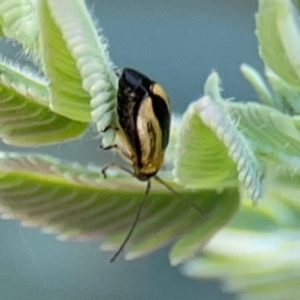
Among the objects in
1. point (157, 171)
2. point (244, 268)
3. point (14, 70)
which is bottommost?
point (244, 268)

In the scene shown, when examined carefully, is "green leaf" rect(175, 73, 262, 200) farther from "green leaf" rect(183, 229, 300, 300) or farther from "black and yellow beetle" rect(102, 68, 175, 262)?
"green leaf" rect(183, 229, 300, 300)

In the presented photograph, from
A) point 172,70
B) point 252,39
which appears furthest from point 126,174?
point 252,39

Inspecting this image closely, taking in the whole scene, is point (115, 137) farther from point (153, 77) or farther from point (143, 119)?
point (153, 77)

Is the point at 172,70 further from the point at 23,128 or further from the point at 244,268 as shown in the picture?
the point at 23,128

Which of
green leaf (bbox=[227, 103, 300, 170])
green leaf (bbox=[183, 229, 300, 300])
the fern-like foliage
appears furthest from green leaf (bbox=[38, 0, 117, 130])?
green leaf (bbox=[183, 229, 300, 300])

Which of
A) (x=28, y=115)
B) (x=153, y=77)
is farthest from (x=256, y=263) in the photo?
(x=153, y=77)

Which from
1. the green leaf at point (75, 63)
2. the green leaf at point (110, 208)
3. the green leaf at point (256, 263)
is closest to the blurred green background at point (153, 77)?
the green leaf at point (256, 263)
